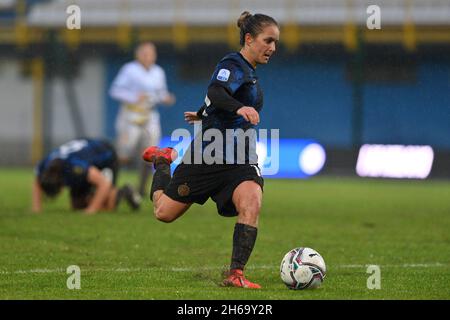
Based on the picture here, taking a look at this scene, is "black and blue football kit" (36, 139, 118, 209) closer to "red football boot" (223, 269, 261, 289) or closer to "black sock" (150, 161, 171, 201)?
"black sock" (150, 161, 171, 201)

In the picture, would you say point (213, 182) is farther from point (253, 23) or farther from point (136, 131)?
point (136, 131)

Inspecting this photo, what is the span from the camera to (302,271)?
7316 millimetres

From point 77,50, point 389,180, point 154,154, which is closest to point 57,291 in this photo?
point 154,154

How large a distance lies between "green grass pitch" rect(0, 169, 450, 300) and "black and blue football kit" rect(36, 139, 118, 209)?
0.41 m

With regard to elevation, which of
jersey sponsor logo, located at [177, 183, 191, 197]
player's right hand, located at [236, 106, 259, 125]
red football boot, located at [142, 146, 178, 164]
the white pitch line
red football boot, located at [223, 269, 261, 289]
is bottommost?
the white pitch line

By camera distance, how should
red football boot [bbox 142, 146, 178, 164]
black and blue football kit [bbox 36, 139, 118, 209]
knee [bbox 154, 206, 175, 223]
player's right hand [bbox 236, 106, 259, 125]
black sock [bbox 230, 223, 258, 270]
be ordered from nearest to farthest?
player's right hand [bbox 236, 106, 259, 125] → black sock [bbox 230, 223, 258, 270] → knee [bbox 154, 206, 175, 223] → red football boot [bbox 142, 146, 178, 164] → black and blue football kit [bbox 36, 139, 118, 209]

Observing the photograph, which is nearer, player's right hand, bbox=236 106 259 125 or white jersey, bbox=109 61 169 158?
player's right hand, bbox=236 106 259 125

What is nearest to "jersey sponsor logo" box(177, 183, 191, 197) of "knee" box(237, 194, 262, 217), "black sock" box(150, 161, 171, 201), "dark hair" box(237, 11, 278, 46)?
"black sock" box(150, 161, 171, 201)

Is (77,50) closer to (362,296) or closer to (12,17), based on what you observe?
(12,17)

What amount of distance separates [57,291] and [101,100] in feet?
81.5

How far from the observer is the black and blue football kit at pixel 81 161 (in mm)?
13336

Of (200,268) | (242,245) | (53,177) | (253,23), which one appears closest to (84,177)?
(53,177)

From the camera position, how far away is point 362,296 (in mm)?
7004

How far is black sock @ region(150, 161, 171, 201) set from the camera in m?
8.42
